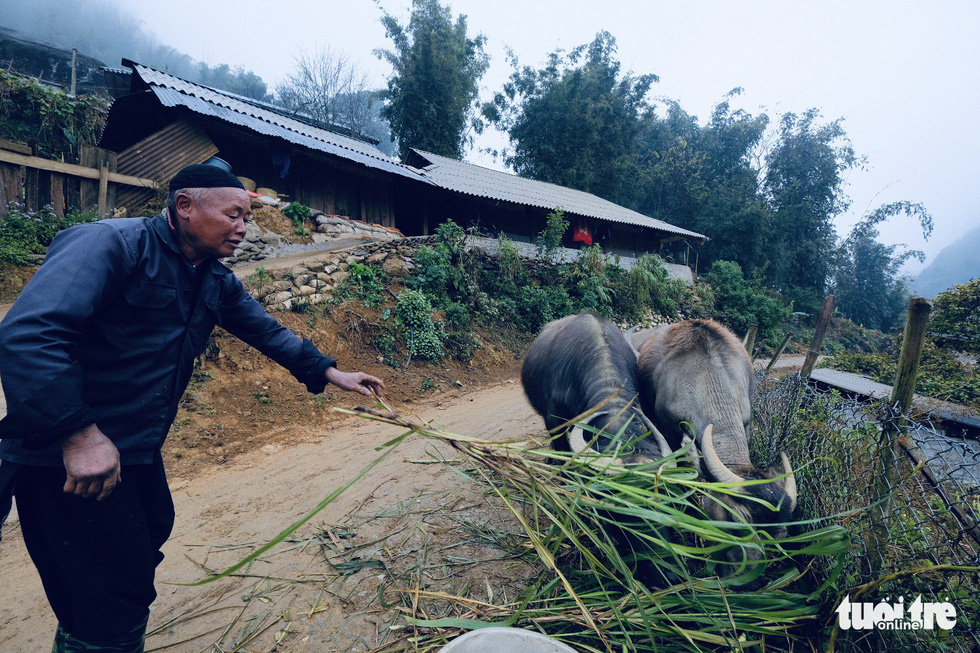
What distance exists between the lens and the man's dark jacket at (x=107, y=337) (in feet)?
4.13

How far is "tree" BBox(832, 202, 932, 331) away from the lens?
3139 centimetres

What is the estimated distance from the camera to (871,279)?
3247 cm

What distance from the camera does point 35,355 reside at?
1262mm

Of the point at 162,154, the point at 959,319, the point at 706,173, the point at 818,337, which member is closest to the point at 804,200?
the point at 706,173

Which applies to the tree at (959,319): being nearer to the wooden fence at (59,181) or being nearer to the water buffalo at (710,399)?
the water buffalo at (710,399)

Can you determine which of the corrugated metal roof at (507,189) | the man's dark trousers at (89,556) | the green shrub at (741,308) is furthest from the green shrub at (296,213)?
the green shrub at (741,308)

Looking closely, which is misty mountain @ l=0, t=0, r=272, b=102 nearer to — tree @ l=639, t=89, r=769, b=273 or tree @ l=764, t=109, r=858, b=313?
tree @ l=639, t=89, r=769, b=273

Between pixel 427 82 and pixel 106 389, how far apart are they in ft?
84.9

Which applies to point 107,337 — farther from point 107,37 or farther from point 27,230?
point 107,37

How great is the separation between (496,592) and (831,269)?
38076 mm

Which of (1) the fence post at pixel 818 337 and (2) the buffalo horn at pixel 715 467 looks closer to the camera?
(2) the buffalo horn at pixel 715 467

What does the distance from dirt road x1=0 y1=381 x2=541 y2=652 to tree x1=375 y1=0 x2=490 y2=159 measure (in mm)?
21847

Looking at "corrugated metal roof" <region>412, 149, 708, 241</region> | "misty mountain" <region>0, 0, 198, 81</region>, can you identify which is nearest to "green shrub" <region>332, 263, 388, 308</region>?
"corrugated metal roof" <region>412, 149, 708, 241</region>

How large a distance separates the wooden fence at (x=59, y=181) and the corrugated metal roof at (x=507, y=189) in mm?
7642
